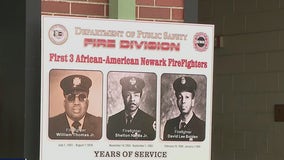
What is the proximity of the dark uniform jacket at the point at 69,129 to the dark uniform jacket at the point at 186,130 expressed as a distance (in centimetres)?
44

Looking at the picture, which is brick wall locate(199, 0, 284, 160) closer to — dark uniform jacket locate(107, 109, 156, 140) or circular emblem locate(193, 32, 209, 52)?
circular emblem locate(193, 32, 209, 52)

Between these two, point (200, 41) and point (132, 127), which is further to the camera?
point (200, 41)

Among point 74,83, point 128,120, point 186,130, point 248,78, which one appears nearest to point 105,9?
point 74,83

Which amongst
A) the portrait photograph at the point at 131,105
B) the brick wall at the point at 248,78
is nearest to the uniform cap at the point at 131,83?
the portrait photograph at the point at 131,105

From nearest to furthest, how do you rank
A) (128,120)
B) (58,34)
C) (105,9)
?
(58,34), (128,120), (105,9)

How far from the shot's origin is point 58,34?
3.69 meters

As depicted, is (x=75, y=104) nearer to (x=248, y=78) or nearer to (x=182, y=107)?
(x=182, y=107)

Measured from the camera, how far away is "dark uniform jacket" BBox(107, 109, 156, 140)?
12.4ft

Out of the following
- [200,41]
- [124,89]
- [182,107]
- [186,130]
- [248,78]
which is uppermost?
[200,41]

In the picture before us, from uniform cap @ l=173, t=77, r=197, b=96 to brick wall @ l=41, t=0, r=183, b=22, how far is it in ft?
2.08

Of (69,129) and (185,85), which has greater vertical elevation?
(185,85)

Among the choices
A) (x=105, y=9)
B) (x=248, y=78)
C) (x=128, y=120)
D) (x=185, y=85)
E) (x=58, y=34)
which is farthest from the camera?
(x=248, y=78)

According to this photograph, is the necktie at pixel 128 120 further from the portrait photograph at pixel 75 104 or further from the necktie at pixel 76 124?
the necktie at pixel 76 124

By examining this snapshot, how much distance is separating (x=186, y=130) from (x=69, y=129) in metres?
0.75
